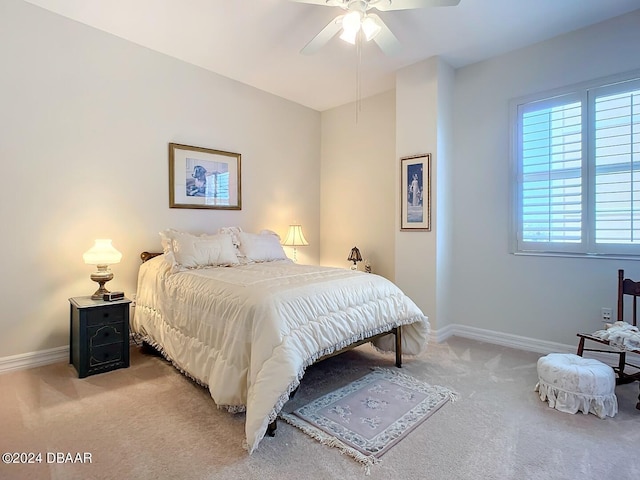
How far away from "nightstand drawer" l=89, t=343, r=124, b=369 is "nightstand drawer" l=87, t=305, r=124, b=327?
0.66 feet

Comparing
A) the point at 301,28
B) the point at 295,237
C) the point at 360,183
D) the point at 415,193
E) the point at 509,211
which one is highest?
the point at 301,28

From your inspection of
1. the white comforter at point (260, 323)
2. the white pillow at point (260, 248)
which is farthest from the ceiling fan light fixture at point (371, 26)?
the white pillow at point (260, 248)

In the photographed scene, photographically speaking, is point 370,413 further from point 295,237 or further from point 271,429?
point 295,237

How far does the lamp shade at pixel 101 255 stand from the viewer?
9.33ft

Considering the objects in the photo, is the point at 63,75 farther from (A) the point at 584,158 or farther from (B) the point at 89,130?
(A) the point at 584,158

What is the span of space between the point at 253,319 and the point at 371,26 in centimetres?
220

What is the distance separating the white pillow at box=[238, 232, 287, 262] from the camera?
145 inches

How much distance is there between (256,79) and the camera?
421 centimetres

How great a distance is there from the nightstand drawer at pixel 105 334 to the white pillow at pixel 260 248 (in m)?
1.31

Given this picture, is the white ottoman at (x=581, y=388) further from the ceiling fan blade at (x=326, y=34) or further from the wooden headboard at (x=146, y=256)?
the wooden headboard at (x=146, y=256)

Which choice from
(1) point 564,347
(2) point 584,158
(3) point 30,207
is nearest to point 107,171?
(3) point 30,207

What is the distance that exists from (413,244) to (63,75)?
3.70 m

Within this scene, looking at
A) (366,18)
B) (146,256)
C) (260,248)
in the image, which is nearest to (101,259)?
(146,256)

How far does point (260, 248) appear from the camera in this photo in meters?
3.75
